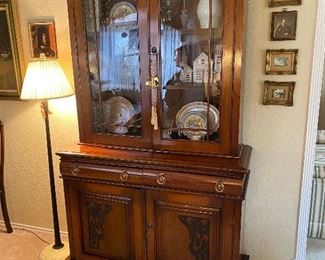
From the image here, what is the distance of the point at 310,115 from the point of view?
71.3 inches

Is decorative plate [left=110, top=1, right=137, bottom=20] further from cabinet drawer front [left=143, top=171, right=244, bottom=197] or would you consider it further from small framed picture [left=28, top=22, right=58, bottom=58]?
cabinet drawer front [left=143, top=171, right=244, bottom=197]

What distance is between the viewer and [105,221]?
1890 millimetres

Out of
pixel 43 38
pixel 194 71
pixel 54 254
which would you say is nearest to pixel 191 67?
pixel 194 71

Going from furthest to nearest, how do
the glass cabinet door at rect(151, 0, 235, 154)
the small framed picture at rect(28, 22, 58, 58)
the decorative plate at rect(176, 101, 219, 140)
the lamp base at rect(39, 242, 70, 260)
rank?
the lamp base at rect(39, 242, 70, 260) < the small framed picture at rect(28, 22, 58, 58) < the decorative plate at rect(176, 101, 219, 140) < the glass cabinet door at rect(151, 0, 235, 154)

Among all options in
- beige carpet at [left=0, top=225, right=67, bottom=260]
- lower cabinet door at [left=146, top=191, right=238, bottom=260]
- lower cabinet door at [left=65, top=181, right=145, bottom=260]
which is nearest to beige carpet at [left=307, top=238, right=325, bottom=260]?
lower cabinet door at [left=146, top=191, right=238, bottom=260]

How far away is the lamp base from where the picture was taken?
7.38ft

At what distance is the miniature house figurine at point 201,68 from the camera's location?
5.30 ft

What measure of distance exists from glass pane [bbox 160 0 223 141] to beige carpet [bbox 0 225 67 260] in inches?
56.0

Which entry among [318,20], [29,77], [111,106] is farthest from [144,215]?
[318,20]

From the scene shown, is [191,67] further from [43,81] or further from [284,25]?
[43,81]

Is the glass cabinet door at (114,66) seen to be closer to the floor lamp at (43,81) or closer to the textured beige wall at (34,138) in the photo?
the floor lamp at (43,81)

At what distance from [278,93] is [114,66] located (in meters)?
0.90

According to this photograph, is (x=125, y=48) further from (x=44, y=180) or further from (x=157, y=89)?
(x=44, y=180)

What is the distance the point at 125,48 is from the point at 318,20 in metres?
0.99
